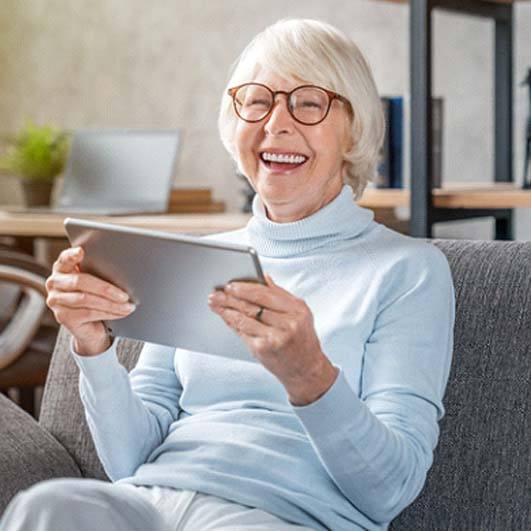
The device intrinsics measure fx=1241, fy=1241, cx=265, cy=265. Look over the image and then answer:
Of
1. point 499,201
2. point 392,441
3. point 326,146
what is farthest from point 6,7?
point 392,441

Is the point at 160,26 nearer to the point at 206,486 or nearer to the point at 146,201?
the point at 146,201

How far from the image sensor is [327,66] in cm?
160

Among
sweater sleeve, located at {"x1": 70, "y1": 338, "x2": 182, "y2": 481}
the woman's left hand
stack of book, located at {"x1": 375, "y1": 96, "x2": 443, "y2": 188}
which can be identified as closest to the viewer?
the woman's left hand

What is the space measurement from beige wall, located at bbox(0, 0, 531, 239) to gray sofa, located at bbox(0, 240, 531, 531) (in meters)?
1.66

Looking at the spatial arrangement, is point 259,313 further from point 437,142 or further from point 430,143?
point 437,142

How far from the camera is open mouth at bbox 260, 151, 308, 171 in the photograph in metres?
1.63

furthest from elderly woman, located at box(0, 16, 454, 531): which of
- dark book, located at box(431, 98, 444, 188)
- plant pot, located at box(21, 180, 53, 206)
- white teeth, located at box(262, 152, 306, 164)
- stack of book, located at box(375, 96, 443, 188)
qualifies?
plant pot, located at box(21, 180, 53, 206)

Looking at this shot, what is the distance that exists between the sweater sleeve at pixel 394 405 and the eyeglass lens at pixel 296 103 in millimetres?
233

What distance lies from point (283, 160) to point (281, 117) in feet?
0.19

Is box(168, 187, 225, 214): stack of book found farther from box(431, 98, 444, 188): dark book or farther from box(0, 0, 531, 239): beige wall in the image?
box(431, 98, 444, 188): dark book

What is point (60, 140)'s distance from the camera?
13.5ft

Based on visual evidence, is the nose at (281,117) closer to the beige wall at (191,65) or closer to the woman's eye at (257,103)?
the woman's eye at (257,103)

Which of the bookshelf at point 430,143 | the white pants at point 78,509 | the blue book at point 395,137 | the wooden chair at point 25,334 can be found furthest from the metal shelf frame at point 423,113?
the white pants at point 78,509

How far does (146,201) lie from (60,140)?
570 mm
